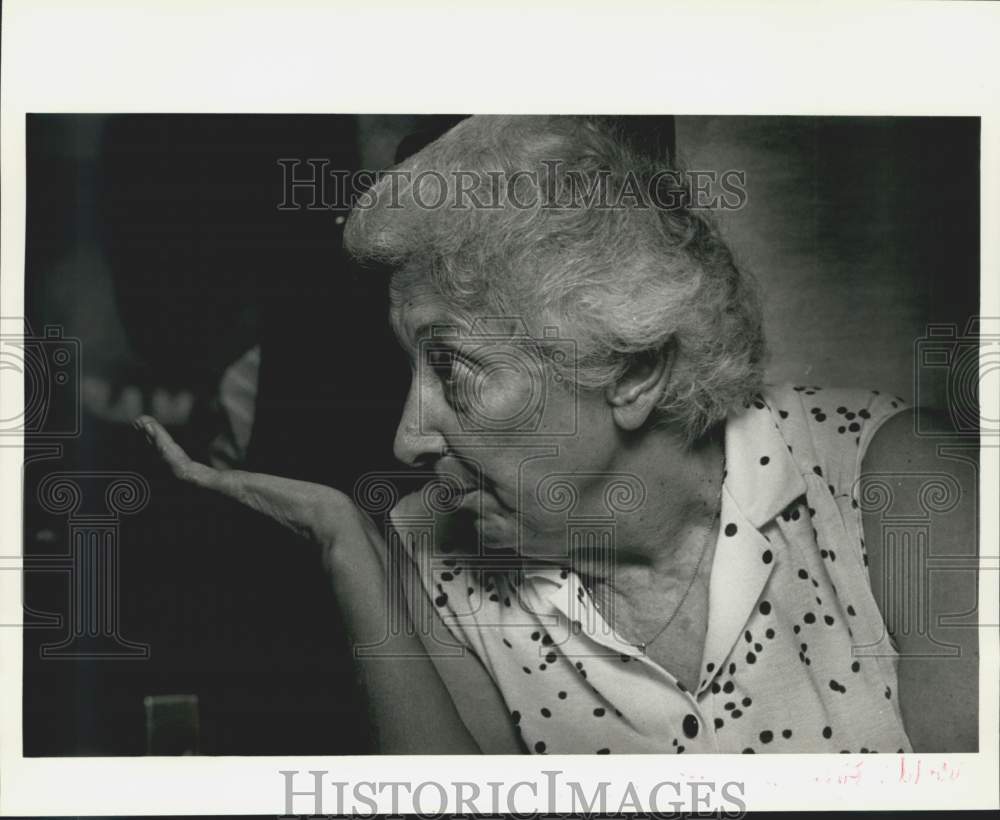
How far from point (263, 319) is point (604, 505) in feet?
2.34

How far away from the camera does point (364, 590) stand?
201 centimetres

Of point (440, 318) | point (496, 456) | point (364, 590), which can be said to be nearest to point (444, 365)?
point (440, 318)

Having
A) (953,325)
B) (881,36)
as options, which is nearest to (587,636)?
(953,325)

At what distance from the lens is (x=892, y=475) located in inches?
80.4

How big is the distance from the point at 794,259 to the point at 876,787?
3.34 ft

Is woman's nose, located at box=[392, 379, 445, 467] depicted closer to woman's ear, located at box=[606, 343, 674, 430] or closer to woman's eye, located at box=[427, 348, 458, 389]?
woman's eye, located at box=[427, 348, 458, 389]

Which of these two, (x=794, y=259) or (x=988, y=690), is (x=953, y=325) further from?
(x=988, y=690)

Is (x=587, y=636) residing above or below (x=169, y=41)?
below

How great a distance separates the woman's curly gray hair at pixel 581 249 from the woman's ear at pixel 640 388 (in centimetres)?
1

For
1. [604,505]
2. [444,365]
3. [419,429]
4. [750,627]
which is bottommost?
[750,627]

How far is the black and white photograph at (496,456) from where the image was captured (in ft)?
6.44

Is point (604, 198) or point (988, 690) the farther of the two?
point (988, 690)

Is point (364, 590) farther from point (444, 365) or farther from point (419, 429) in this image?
point (444, 365)

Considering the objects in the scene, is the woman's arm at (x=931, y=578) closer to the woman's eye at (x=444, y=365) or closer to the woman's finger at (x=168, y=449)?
the woman's eye at (x=444, y=365)
